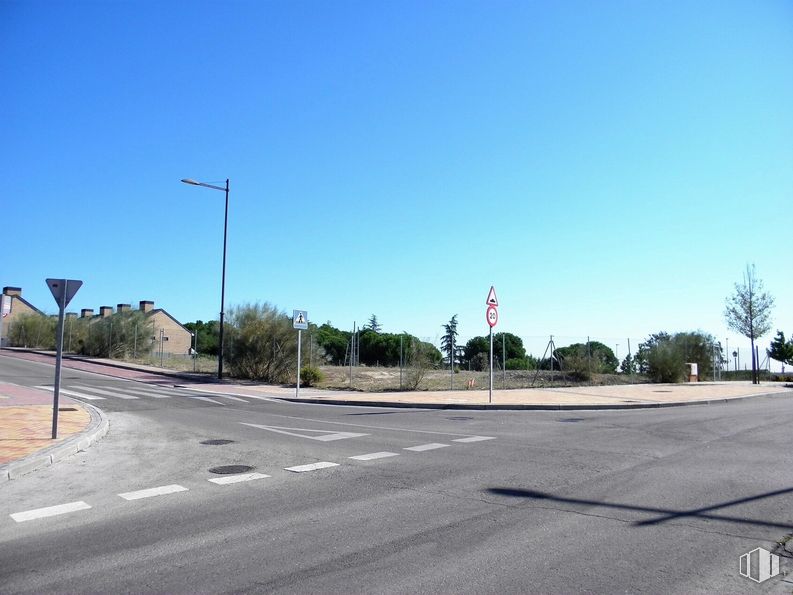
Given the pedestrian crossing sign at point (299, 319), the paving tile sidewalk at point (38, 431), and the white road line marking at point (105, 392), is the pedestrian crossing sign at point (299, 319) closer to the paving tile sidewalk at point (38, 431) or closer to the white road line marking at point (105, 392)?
the white road line marking at point (105, 392)

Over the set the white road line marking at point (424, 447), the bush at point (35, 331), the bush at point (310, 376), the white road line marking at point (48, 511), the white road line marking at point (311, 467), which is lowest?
the white road line marking at point (48, 511)

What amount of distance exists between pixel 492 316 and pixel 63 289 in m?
12.3

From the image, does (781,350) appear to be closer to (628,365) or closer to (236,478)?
(628,365)

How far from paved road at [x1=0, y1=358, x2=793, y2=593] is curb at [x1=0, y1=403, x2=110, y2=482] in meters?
0.22

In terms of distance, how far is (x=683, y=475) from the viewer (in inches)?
305

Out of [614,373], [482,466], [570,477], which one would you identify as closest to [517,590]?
[570,477]

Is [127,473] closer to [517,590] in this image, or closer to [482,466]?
[482,466]

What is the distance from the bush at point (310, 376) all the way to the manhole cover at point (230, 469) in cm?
1632

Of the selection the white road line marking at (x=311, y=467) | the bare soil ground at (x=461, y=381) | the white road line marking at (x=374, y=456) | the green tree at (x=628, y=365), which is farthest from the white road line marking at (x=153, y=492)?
the green tree at (x=628, y=365)

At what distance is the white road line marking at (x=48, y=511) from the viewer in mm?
5949

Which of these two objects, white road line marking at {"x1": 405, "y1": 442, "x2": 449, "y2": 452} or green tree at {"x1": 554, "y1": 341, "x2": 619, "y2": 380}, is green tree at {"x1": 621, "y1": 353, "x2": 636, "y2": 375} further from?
white road line marking at {"x1": 405, "y1": 442, "x2": 449, "y2": 452}

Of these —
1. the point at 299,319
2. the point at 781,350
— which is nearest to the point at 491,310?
the point at 299,319

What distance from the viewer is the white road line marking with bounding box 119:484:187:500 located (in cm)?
681

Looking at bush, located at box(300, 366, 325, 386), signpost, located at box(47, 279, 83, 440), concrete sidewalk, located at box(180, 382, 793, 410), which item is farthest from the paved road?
bush, located at box(300, 366, 325, 386)
